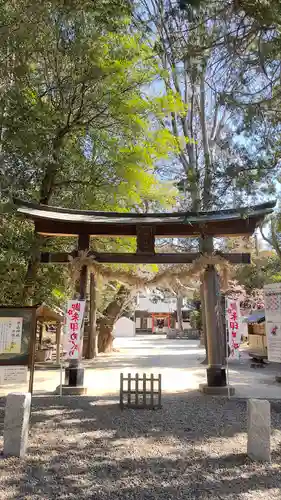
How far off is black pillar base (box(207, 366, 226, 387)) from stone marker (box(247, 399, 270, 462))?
384cm

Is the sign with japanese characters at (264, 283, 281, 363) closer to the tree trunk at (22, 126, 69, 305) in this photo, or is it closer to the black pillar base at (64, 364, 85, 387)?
the black pillar base at (64, 364, 85, 387)

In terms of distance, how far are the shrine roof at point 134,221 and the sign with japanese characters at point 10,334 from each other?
2418mm

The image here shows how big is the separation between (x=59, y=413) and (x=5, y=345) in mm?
1565

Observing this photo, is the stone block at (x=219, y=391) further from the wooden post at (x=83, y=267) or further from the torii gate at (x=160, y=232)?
the wooden post at (x=83, y=267)

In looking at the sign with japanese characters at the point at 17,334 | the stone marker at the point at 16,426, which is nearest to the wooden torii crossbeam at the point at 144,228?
the sign with japanese characters at the point at 17,334

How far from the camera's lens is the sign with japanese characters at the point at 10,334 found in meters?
6.92

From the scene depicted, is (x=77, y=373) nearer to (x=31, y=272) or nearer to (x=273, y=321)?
(x=31, y=272)

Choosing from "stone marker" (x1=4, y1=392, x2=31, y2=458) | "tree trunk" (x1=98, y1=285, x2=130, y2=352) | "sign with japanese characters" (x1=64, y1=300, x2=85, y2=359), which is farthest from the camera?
"tree trunk" (x1=98, y1=285, x2=130, y2=352)

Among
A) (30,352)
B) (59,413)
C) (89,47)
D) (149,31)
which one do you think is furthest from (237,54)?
(59,413)

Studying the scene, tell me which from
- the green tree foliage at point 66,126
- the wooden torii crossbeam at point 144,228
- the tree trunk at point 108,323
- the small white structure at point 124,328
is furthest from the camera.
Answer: the small white structure at point 124,328

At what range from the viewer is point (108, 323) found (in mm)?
20000

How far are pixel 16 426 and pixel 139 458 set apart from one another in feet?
5.21

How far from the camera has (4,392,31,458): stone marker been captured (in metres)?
4.73

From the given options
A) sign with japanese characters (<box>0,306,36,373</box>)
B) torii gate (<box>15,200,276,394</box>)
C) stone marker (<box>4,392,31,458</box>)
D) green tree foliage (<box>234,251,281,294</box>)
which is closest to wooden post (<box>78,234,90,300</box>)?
torii gate (<box>15,200,276,394</box>)
